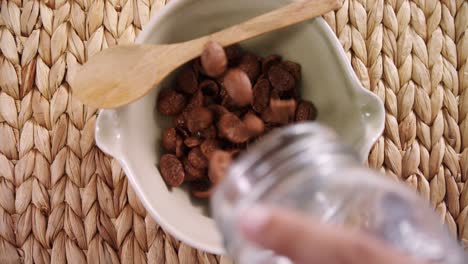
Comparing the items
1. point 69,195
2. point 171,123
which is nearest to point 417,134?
point 171,123

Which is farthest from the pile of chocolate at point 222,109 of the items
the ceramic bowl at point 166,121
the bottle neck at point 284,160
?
the bottle neck at point 284,160

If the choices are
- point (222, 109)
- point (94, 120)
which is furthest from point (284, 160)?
point (94, 120)

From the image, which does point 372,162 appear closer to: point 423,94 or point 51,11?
point 423,94

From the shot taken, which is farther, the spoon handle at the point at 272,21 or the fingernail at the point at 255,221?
the spoon handle at the point at 272,21

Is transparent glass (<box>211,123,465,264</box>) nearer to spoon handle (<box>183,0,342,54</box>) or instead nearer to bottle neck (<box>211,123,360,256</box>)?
bottle neck (<box>211,123,360,256</box>)

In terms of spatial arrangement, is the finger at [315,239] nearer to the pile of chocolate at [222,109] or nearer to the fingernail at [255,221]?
the fingernail at [255,221]

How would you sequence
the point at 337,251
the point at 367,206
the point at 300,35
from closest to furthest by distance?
1. the point at 337,251
2. the point at 367,206
3. the point at 300,35
